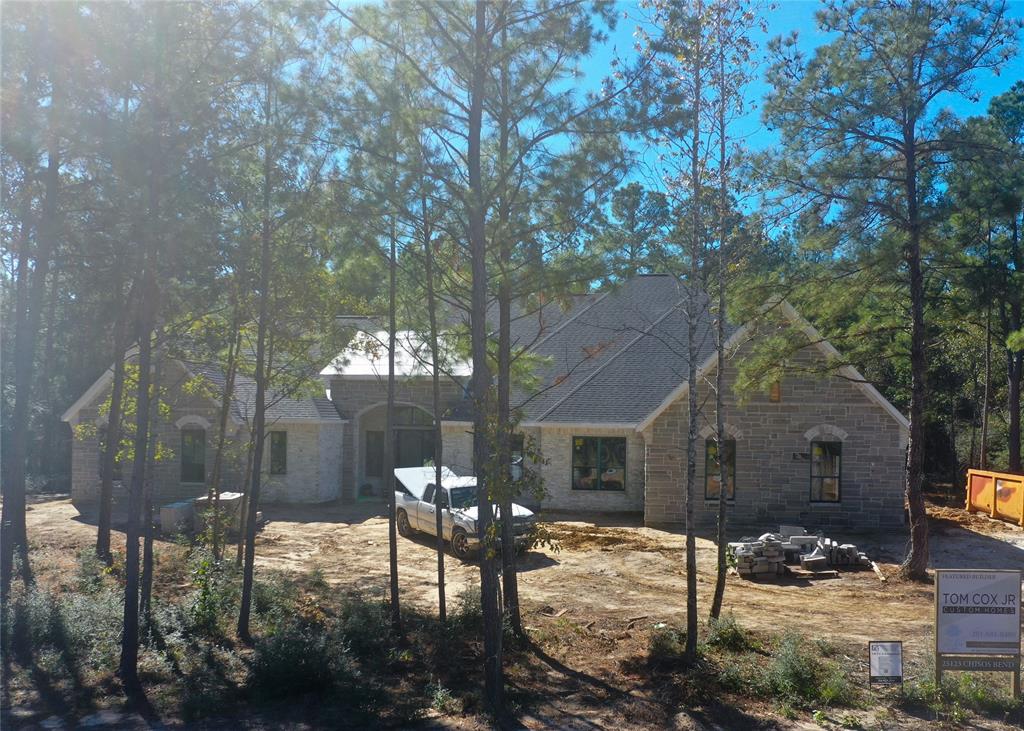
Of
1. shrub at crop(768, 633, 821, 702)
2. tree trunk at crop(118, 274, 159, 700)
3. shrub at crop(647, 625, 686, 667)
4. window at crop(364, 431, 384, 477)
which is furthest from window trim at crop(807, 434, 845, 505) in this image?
tree trunk at crop(118, 274, 159, 700)

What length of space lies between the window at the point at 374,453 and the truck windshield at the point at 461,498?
9.13 m

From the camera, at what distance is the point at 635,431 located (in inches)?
868

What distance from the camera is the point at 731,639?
10.4m

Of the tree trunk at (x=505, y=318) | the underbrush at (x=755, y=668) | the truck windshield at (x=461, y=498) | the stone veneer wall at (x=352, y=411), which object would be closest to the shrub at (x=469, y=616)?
the tree trunk at (x=505, y=318)

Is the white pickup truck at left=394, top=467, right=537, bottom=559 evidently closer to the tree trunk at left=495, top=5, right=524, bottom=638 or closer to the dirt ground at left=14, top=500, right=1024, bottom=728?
the dirt ground at left=14, top=500, right=1024, bottom=728

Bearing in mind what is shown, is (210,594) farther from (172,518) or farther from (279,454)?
(279,454)

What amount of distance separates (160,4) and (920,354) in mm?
13036

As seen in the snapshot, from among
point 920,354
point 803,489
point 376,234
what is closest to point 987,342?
point 803,489

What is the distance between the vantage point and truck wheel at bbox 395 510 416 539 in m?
20.1

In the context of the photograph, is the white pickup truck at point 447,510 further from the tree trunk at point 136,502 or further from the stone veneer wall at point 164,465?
the stone veneer wall at point 164,465

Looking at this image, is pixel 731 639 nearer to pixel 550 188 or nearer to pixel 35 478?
pixel 550 188

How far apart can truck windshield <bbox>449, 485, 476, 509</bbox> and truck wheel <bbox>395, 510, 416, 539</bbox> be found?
2068mm

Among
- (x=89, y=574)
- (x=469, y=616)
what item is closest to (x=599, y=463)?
(x=469, y=616)

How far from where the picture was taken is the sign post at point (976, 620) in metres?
8.62
